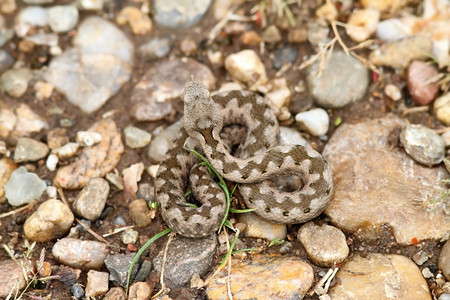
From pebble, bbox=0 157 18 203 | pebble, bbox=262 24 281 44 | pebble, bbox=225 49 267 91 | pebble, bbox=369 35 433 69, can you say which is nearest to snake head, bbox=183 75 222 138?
pebble, bbox=225 49 267 91

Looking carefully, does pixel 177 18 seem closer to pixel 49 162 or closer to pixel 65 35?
pixel 65 35

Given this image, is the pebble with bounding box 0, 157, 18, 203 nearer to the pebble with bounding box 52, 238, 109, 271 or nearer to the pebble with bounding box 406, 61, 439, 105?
the pebble with bounding box 52, 238, 109, 271

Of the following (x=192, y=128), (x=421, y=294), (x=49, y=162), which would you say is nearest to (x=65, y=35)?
(x=49, y=162)

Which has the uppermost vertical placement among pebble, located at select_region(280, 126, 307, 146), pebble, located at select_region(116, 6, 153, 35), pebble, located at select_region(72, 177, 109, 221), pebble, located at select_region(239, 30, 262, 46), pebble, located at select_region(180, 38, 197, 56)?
pebble, located at select_region(116, 6, 153, 35)

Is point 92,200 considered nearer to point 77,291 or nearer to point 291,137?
point 77,291

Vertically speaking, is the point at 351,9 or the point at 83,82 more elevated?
the point at 351,9

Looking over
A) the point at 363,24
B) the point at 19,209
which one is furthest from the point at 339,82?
the point at 19,209

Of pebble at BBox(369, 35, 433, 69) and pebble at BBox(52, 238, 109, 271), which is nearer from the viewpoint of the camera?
pebble at BBox(52, 238, 109, 271)

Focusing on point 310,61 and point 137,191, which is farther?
point 310,61
